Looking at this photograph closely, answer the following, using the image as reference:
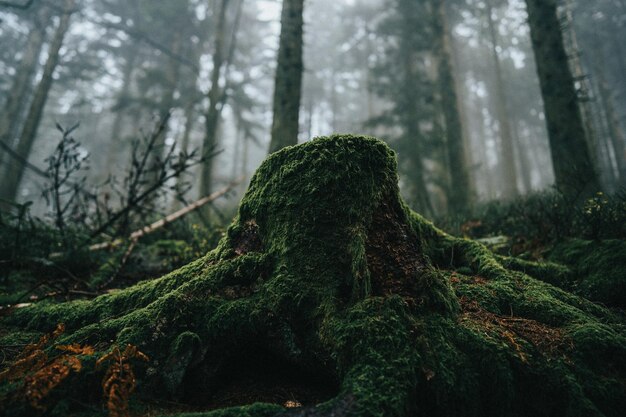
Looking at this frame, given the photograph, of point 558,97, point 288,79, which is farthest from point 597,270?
point 288,79

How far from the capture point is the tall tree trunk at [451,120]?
10.8m

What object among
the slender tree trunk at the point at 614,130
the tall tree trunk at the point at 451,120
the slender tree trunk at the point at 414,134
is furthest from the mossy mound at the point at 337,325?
the slender tree trunk at the point at 614,130

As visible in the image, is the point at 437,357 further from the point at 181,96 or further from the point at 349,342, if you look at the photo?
the point at 181,96

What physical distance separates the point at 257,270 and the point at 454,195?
9.98 m

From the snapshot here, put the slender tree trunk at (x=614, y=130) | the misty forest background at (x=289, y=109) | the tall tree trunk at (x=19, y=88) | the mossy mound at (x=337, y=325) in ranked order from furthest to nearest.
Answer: the slender tree trunk at (x=614, y=130)
the tall tree trunk at (x=19, y=88)
the misty forest background at (x=289, y=109)
the mossy mound at (x=337, y=325)

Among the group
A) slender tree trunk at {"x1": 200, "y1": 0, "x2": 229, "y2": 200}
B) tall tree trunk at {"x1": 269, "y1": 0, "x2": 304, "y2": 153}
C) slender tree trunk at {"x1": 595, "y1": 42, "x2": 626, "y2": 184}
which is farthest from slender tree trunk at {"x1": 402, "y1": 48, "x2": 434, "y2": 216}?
slender tree trunk at {"x1": 595, "y1": 42, "x2": 626, "y2": 184}

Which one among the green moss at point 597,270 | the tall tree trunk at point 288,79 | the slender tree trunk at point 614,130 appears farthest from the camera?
the slender tree trunk at point 614,130

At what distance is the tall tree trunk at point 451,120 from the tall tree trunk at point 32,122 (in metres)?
13.7

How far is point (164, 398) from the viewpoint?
174 cm

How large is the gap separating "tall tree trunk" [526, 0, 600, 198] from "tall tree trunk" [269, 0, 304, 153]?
5414 millimetres

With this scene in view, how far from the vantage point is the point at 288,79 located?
698 centimetres

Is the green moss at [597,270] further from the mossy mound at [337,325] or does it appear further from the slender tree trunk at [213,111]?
the slender tree trunk at [213,111]

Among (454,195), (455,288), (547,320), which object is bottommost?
(547,320)

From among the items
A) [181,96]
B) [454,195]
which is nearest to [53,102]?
[181,96]
